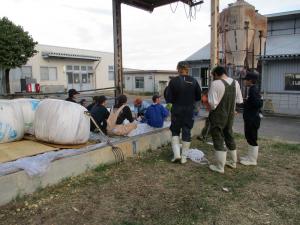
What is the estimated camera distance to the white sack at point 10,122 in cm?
454

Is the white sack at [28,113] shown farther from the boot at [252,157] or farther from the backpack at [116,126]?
the boot at [252,157]

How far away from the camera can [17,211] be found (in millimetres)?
3211

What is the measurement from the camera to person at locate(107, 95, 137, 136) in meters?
5.55

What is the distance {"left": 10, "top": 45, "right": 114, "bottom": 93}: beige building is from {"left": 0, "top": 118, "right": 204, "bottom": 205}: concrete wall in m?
17.7

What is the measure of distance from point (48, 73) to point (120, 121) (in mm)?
19668

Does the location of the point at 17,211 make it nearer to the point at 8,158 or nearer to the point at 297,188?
the point at 8,158

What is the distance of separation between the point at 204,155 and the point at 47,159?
113 inches

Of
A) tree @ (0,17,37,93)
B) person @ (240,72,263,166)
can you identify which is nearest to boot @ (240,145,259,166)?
person @ (240,72,263,166)

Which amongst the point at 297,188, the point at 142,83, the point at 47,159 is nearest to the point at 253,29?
the point at 297,188

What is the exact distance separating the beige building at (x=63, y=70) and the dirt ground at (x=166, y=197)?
1877 cm

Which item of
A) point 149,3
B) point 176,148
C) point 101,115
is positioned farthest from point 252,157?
point 149,3

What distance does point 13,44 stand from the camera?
17.3 metres

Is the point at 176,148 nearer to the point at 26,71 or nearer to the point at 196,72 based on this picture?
the point at 196,72

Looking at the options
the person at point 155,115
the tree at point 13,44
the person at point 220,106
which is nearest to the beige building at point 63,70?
the tree at point 13,44
